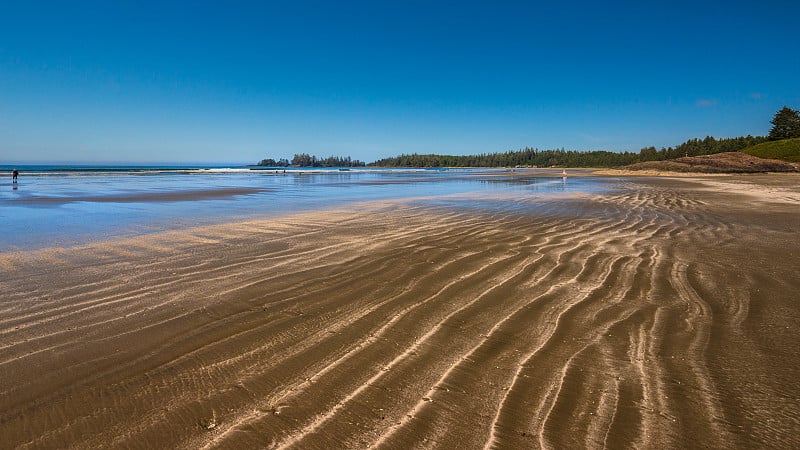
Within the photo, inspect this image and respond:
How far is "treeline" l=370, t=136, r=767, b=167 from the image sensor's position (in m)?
76.1

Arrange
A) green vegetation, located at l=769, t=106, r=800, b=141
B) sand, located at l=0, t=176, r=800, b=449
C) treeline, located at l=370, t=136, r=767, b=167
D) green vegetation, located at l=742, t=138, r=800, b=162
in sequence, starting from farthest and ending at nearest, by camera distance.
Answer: treeline, located at l=370, t=136, r=767, b=167, green vegetation, located at l=769, t=106, r=800, b=141, green vegetation, located at l=742, t=138, r=800, b=162, sand, located at l=0, t=176, r=800, b=449

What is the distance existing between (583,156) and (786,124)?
75871 mm

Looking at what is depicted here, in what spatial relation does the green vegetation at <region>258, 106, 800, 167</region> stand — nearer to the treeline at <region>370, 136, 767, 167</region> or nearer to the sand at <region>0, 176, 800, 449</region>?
the treeline at <region>370, 136, 767, 167</region>

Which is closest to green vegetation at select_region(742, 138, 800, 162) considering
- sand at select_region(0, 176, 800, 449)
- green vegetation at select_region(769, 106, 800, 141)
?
green vegetation at select_region(769, 106, 800, 141)

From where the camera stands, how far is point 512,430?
89.0 inches

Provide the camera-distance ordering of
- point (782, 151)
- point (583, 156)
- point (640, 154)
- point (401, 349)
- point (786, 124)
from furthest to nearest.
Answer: point (583, 156), point (640, 154), point (786, 124), point (782, 151), point (401, 349)

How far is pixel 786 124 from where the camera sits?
62.9m

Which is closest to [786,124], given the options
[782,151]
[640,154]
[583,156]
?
[782,151]

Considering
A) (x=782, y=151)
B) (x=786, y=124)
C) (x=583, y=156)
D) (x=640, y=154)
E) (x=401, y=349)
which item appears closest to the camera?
(x=401, y=349)

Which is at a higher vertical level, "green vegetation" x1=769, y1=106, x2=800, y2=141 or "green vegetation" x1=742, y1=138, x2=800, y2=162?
"green vegetation" x1=769, y1=106, x2=800, y2=141

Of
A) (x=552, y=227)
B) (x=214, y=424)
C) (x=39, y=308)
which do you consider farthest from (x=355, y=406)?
(x=552, y=227)

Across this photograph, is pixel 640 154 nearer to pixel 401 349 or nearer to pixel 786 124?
pixel 786 124

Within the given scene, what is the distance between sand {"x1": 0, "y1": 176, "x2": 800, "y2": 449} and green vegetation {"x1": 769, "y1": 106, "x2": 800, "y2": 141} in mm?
80503

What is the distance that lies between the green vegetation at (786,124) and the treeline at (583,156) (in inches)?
262
